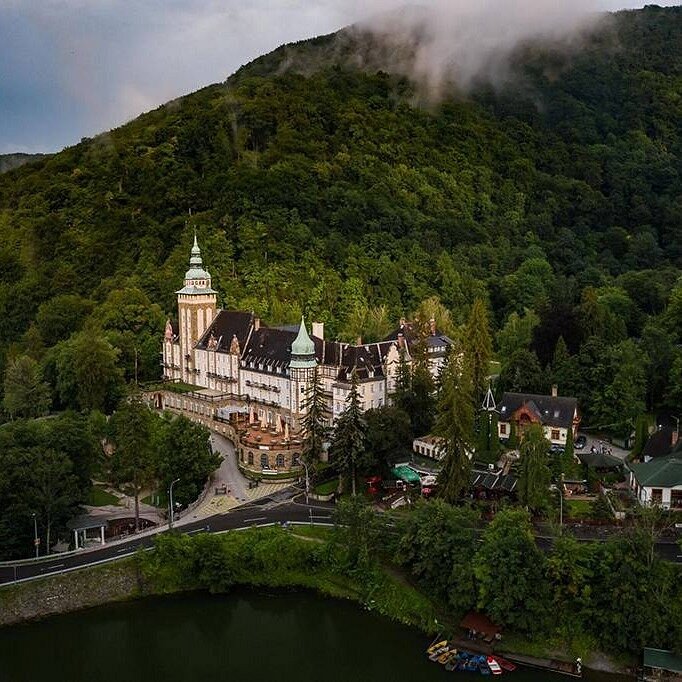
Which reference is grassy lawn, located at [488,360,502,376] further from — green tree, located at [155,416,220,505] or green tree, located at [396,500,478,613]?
green tree, located at [396,500,478,613]

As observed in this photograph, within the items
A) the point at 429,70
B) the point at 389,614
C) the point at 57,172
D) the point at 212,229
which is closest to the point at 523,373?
the point at 389,614

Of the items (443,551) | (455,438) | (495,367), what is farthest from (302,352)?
(495,367)

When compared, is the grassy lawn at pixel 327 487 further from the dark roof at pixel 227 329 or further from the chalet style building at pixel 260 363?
the dark roof at pixel 227 329

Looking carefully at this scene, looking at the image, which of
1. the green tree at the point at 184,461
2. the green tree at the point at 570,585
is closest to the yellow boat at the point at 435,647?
the green tree at the point at 570,585

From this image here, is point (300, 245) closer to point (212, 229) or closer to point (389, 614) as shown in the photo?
point (212, 229)

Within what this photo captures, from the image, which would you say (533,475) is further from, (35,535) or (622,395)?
(35,535)

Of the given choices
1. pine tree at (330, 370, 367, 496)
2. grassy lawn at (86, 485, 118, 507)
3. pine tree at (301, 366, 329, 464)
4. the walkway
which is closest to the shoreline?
the walkway
